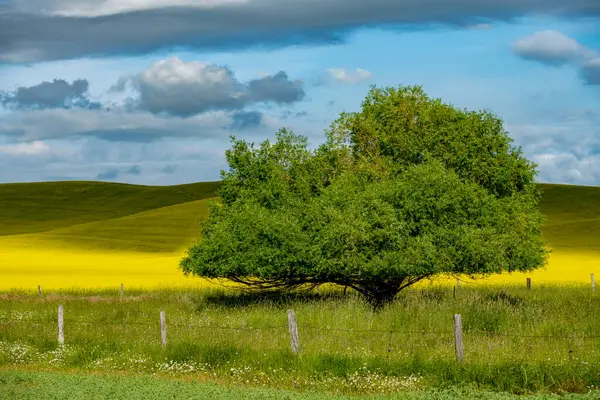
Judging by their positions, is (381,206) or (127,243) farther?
(127,243)

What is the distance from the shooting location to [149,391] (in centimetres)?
1928

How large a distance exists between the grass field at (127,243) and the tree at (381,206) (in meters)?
6.29

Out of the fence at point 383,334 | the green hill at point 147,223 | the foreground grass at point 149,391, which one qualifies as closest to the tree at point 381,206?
the fence at point 383,334

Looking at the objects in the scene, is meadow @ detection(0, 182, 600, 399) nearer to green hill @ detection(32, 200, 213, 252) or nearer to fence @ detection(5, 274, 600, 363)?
fence @ detection(5, 274, 600, 363)

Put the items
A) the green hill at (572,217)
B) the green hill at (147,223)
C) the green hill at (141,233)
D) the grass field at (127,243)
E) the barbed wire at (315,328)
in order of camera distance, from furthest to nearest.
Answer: the green hill at (147,223) < the green hill at (141,233) < the green hill at (572,217) < the grass field at (127,243) < the barbed wire at (315,328)

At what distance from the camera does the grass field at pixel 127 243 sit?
6359 centimetres

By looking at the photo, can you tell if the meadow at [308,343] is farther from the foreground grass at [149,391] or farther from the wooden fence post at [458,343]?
the wooden fence post at [458,343]

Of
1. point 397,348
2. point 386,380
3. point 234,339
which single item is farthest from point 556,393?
point 234,339

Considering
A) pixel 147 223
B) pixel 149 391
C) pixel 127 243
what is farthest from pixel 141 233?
pixel 149 391

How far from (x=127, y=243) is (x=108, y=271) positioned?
3852 cm

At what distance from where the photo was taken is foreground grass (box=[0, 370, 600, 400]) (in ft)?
60.1

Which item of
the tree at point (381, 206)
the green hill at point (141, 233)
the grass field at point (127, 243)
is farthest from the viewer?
the green hill at point (141, 233)

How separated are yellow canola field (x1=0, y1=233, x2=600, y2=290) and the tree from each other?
13892 millimetres

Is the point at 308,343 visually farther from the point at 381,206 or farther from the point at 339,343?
the point at 381,206
